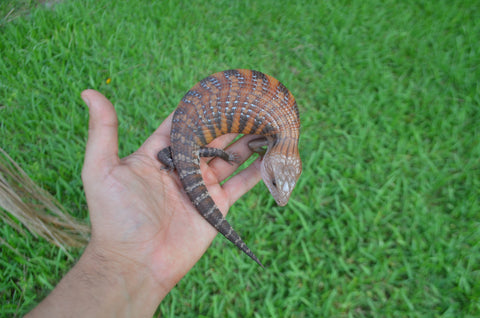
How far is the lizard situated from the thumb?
69 cm

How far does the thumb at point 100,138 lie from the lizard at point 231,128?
69 centimetres

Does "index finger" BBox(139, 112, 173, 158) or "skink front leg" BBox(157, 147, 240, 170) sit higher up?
"index finger" BBox(139, 112, 173, 158)

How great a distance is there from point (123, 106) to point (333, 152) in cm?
361

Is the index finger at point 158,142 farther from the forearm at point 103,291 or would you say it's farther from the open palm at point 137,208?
the forearm at point 103,291

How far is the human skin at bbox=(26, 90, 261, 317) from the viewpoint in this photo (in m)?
3.04

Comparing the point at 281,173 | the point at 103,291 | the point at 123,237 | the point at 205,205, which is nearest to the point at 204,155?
the point at 205,205

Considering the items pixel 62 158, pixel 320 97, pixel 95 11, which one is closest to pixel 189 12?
pixel 95 11

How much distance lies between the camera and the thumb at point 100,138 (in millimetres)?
3406

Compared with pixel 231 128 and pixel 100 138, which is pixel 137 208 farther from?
pixel 231 128

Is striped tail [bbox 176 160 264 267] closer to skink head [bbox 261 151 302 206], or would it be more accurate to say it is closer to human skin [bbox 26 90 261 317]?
human skin [bbox 26 90 261 317]

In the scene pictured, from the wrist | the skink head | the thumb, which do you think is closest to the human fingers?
the skink head

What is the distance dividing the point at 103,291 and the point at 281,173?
2237mm

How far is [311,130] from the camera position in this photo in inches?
218

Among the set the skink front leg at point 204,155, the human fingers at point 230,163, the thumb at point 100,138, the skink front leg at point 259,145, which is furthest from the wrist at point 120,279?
the skink front leg at point 259,145
